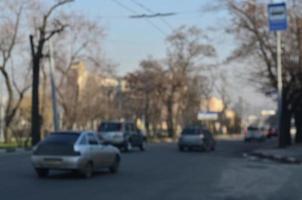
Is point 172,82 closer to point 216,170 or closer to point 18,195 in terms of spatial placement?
point 216,170

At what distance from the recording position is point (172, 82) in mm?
92250

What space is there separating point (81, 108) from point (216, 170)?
59.1 meters

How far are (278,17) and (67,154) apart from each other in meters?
20.5

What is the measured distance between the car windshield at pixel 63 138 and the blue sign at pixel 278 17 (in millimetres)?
19282

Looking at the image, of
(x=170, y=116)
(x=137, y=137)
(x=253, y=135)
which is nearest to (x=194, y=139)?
(x=137, y=137)

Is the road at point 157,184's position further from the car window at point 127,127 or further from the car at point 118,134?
the car window at point 127,127

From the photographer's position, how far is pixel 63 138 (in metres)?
22.0

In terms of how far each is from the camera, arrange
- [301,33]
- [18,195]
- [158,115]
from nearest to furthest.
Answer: [18,195]
[301,33]
[158,115]

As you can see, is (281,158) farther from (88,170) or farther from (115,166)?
(88,170)

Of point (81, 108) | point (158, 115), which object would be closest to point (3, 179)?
point (81, 108)

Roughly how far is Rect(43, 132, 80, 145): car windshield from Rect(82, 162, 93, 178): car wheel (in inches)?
35.8

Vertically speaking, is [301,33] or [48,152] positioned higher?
[301,33]

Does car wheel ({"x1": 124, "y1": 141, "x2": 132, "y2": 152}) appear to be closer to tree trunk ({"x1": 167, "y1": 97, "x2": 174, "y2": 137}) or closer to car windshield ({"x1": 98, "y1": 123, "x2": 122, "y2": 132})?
car windshield ({"x1": 98, "y1": 123, "x2": 122, "y2": 132})

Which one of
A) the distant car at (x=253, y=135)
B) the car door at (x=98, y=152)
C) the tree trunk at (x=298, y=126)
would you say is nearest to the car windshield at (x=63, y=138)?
the car door at (x=98, y=152)
